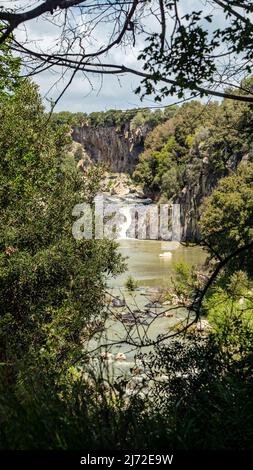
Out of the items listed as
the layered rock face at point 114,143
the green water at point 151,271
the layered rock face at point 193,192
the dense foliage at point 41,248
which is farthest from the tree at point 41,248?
the layered rock face at point 114,143

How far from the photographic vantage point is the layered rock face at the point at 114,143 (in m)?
93.4

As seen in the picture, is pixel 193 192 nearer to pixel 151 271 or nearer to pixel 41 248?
pixel 151 271

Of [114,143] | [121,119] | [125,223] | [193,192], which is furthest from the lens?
[114,143]

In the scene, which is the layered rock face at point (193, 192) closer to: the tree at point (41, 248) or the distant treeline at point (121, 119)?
the distant treeline at point (121, 119)

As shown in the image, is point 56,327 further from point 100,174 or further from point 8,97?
point 8,97

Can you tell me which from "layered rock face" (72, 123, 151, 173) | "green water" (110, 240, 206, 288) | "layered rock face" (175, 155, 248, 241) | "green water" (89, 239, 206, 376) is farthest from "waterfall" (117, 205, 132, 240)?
"layered rock face" (72, 123, 151, 173)

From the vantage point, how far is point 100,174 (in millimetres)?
12352

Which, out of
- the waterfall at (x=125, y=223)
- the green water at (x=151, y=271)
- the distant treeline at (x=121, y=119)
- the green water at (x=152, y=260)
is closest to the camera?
the green water at (x=151, y=271)

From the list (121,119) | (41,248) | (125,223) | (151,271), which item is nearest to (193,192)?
(125,223)

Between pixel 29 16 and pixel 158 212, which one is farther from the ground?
pixel 29 16

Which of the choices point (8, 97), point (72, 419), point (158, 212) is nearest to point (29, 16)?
point (72, 419)

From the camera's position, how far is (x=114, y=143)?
9981cm

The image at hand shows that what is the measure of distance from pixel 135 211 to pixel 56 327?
4881cm

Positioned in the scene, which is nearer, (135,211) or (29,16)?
(29,16)
